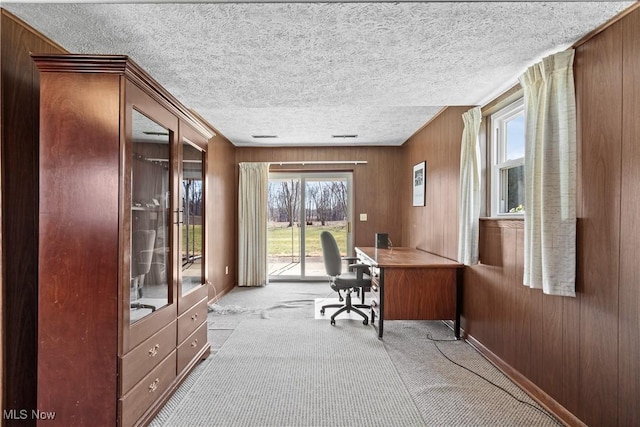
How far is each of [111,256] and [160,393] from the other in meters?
0.97

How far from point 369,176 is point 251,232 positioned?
86.1 inches

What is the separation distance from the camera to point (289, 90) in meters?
2.64

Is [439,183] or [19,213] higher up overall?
[439,183]

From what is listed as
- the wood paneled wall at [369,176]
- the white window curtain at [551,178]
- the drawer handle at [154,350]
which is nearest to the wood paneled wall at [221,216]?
the wood paneled wall at [369,176]

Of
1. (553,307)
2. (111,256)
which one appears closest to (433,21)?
(553,307)

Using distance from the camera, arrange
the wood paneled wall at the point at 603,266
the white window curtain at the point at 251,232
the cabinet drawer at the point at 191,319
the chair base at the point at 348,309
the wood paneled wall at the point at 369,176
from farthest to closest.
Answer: the wood paneled wall at the point at 369,176, the white window curtain at the point at 251,232, the chair base at the point at 348,309, the cabinet drawer at the point at 191,319, the wood paneled wall at the point at 603,266

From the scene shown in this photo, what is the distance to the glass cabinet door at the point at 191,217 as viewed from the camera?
228cm

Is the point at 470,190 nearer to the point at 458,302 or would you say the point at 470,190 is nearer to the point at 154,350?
the point at 458,302

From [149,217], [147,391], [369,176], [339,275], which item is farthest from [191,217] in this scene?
[369,176]

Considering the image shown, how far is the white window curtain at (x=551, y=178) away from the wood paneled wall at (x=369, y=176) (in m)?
3.40

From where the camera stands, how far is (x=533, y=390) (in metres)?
2.14

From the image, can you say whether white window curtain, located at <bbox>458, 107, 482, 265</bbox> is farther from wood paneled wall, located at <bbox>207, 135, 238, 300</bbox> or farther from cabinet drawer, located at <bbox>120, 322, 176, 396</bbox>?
wood paneled wall, located at <bbox>207, 135, 238, 300</bbox>

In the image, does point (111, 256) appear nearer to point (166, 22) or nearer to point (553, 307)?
point (166, 22)

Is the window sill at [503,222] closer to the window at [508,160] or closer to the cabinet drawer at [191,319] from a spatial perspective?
the window at [508,160]
